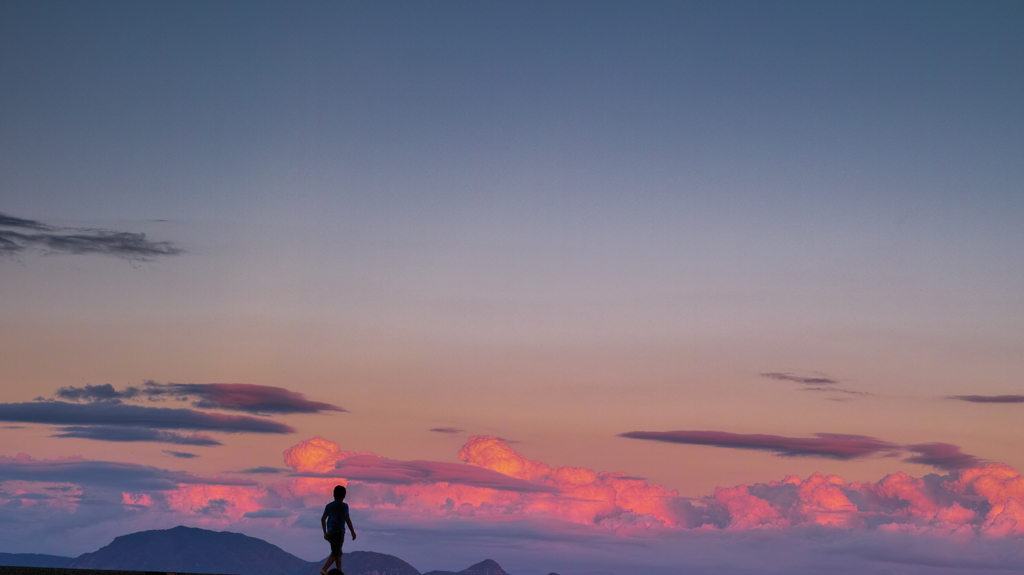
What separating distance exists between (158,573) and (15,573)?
4.49 metres

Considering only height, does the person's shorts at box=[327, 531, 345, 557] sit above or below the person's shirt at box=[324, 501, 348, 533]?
below

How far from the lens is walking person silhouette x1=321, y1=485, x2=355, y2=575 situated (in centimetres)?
2445

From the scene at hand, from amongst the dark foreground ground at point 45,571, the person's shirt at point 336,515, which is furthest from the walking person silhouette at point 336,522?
the dark foreground ground at point 45,571

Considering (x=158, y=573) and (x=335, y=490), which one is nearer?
(x=335, y=490)

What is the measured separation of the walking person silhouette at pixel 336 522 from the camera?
80.2ft

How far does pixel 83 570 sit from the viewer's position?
25.3 meters

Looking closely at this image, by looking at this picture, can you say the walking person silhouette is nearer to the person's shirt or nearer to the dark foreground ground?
the person's shirt

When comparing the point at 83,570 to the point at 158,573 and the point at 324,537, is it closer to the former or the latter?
the point at 158,573

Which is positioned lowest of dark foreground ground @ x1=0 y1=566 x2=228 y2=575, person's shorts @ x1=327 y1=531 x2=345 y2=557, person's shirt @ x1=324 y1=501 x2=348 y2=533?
dark foreground ground @ x1=0 y1=566 x2=228 y2=575

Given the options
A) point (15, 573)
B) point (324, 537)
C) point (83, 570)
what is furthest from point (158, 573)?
point (324, 537)

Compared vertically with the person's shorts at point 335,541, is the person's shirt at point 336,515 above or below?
above

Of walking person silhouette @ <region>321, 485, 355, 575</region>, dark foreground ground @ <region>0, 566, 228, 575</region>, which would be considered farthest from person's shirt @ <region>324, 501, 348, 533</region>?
dark foreground ground @ <region>0, 566, 228, 575</region>

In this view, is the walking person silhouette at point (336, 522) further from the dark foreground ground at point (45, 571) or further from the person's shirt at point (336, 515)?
the dark foreground ground at point (45, 571)

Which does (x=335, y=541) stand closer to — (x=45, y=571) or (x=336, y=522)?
(x=336, y=522)
